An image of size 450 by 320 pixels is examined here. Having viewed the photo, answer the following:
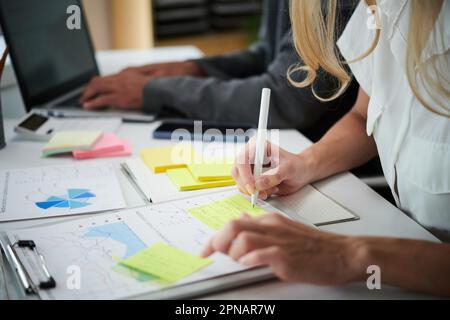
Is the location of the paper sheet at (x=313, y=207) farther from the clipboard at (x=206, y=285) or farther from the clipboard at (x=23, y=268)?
the clipboard at (x=23, y=268)

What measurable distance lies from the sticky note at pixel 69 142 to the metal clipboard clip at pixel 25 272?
35cm

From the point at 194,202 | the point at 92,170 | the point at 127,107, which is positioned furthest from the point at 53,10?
the point at 194,202

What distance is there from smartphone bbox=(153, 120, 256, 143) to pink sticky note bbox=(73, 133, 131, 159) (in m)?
0.10

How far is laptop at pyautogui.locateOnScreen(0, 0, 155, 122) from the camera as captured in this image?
3.68 ft

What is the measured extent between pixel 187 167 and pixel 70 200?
212mm

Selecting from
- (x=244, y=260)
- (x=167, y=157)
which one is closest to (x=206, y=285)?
(x=244, y=260)

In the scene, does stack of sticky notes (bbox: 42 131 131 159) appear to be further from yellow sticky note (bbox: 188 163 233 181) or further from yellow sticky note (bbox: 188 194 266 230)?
yellow sticky note (bbox: 188 194 266 230)

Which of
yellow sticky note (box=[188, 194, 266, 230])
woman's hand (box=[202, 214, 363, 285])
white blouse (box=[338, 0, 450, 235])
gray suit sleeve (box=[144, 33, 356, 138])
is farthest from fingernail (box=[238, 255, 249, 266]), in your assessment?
gray suit sleeve (box=[144, 33, 356, 138])

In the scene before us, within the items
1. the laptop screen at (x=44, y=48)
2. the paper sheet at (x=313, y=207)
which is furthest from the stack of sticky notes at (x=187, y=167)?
the laptop screen at (x=44, y=48)

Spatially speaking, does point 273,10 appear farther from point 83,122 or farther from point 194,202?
point 194,202

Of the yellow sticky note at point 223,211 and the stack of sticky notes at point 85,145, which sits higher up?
the stack of sticky notes at point 85,145

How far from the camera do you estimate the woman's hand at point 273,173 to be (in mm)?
798

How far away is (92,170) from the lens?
36.7 inches
